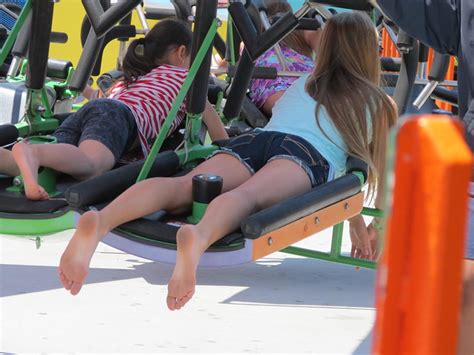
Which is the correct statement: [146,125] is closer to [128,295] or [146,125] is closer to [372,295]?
[128,295]

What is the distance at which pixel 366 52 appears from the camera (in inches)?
148

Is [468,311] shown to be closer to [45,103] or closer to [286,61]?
[45,103]

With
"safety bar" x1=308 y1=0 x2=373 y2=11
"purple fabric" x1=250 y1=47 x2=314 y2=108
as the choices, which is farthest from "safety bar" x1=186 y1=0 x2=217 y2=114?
"purple fabric" x1=250 y1=47 x2=314 y2=108

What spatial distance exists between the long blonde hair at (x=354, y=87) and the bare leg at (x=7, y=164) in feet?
3.64

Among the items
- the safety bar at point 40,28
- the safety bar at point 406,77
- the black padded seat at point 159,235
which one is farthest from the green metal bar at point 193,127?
the safety bar at point 406,77

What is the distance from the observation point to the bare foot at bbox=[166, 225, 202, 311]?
2887 mm

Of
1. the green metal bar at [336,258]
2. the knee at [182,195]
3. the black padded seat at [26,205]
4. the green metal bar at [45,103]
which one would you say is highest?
the green metal bar at [45,103]

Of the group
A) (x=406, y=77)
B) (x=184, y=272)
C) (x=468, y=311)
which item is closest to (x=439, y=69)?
(x=406, y=77)

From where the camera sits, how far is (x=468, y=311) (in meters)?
2.33

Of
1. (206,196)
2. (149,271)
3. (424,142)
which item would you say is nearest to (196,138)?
(206,196)

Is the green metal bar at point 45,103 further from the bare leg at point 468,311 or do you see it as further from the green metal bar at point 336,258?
the bare leg at point 468,311

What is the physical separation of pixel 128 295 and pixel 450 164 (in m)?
3.26

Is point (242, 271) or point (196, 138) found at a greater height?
point (196, 138)

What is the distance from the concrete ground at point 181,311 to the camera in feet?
12.0
